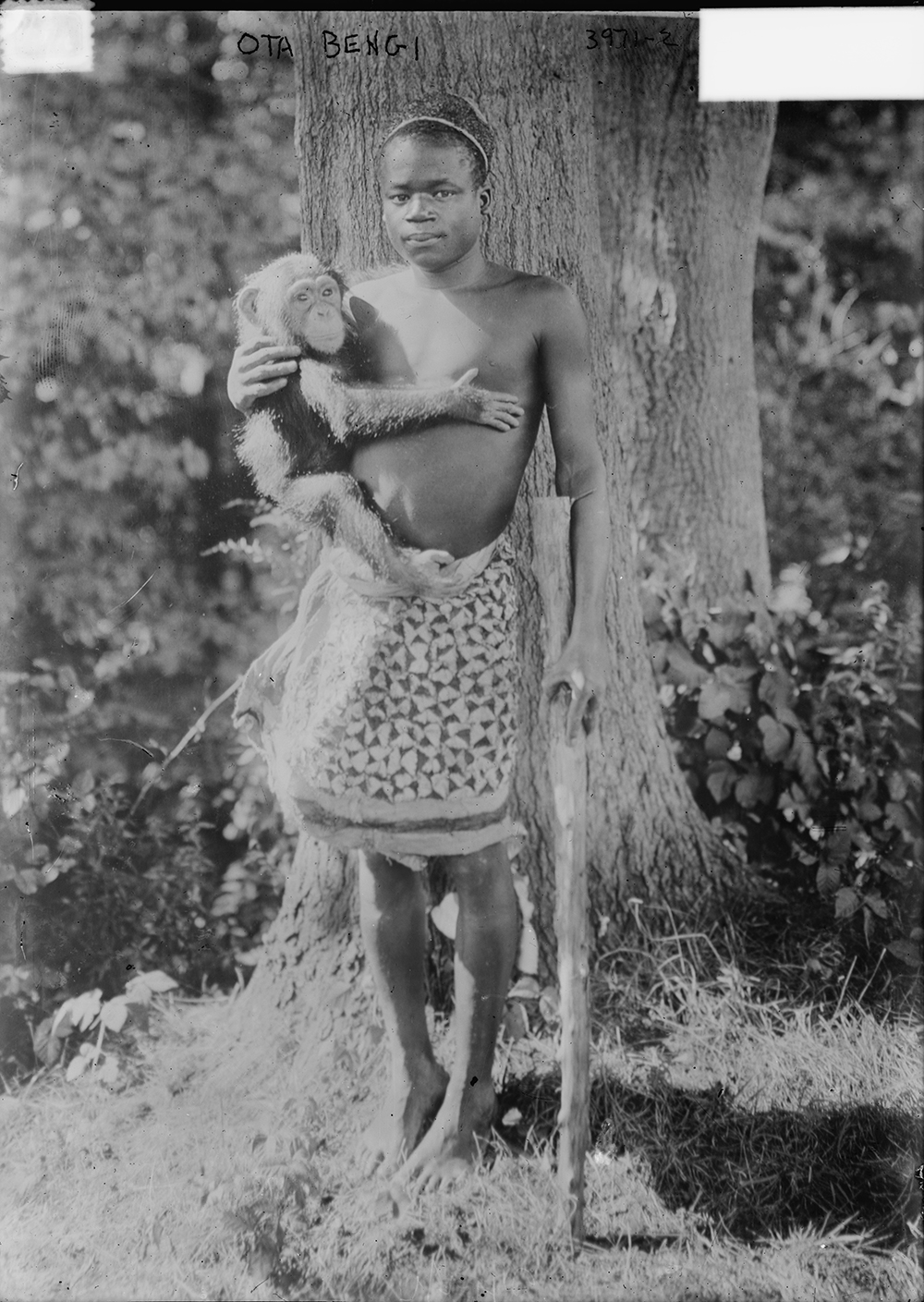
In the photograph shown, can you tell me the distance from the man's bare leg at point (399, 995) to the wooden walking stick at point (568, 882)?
0.35 metres

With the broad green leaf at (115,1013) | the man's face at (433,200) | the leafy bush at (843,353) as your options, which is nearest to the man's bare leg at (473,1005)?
the broad green leaf at (115,1013)

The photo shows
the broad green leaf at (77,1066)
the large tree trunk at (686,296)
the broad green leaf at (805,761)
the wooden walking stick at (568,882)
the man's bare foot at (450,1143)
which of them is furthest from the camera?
the broad green leaf at (805,761)

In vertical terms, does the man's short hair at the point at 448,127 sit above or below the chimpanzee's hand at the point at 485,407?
above

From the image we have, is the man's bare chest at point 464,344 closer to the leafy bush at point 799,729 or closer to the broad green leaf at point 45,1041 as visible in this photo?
the leafy bush at point 799,729

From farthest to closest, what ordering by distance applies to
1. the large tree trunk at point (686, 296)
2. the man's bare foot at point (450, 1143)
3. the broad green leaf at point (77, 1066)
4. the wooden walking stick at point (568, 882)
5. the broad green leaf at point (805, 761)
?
the broad green leaf at point (805, 761)
the broad green leaf at point (77, 1066)
the large tree trunk at point (686, 296)
the man's bare foot at point (450, 1143)
the wooden walking stick at point (568, 882)

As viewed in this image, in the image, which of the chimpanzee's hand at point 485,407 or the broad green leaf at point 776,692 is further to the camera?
the broad green leaf at point 776,692

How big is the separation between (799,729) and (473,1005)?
1.15 meters

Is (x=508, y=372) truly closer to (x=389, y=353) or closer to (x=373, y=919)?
(x=389, y=353)

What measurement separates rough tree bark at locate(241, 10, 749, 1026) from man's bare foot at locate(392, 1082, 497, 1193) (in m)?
0.41

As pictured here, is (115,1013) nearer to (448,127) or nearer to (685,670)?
(685,670)

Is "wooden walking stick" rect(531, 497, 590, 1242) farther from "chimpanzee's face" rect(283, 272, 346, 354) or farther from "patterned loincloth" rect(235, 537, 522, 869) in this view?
"chimpanzee's face" rect(283, 272, 346, 354)

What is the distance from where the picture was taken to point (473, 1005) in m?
2.73

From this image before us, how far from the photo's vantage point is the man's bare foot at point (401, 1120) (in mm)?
2754

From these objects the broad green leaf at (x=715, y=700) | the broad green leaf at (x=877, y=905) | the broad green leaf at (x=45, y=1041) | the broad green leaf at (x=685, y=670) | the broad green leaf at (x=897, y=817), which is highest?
the broad green leaf at (x=685, y=670)
